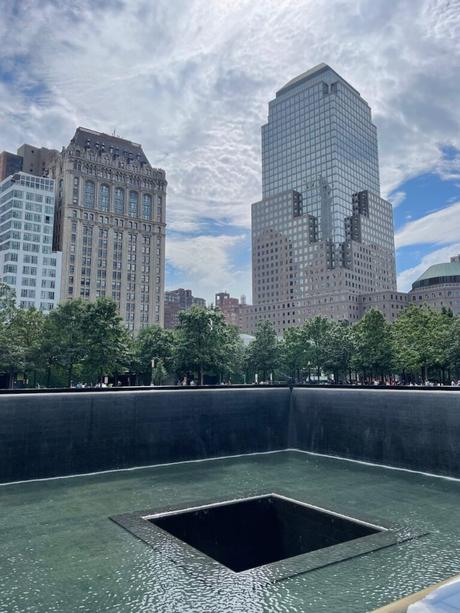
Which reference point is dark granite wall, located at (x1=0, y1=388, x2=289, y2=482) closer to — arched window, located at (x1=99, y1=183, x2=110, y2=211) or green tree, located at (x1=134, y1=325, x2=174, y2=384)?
green tree, located at (x1=134, y1=325, x2=174, y2=384)

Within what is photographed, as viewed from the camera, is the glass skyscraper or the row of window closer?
the row of window

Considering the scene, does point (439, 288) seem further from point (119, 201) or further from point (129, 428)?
point (129, 428)

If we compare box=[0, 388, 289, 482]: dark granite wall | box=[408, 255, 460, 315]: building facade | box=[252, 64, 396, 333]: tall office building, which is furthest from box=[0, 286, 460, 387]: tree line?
box=[408, 255, 460, 315]: building facade

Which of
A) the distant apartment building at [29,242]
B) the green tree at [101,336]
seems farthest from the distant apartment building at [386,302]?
the green tree at [101,336]

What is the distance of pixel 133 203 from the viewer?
11694 centimetres

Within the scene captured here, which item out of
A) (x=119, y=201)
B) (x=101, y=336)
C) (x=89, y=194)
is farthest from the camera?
(x=119, y=201)

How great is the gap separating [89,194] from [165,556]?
108m

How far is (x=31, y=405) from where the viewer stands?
20109mm

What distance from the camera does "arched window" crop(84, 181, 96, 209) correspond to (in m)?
109

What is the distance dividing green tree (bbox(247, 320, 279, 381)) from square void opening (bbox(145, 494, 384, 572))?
1738 inches

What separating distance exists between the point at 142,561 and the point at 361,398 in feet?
53.5

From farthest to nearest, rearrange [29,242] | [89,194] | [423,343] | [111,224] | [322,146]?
[322,146] → [111,224] → [89,194] → [29,242] → [423,343]

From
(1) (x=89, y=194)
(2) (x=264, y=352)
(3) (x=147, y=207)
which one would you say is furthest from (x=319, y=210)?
(2) (x=264, y=352)

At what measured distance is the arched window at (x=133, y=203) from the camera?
11612 cm
